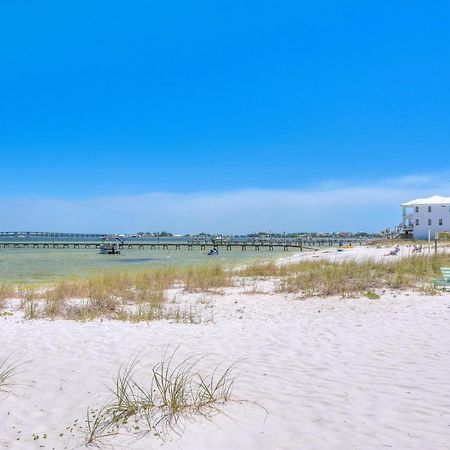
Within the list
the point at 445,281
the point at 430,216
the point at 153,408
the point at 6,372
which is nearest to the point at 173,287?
the point at 445,281

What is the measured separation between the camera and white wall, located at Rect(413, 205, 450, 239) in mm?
54650

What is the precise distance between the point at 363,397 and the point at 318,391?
17.8 inches

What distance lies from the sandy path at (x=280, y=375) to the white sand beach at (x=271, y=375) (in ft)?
0.05

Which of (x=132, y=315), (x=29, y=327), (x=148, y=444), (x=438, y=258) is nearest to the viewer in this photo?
(x=148, y=444)

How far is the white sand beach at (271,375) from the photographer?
3.65 metres

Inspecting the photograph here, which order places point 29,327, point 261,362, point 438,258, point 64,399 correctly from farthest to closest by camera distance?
point 438,258, point 29,327, point 261,362, point 64,399

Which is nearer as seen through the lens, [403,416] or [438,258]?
[403,416]

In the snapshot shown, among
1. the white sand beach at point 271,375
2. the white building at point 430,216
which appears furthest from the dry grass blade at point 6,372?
the white building at point 430,216

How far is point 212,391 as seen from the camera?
14.9 feet

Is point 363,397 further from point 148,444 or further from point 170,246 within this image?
point 170,246

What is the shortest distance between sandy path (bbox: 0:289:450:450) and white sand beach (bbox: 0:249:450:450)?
0.01 m

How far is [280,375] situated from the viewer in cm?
520

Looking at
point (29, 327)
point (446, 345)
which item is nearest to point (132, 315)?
point (29, 327)

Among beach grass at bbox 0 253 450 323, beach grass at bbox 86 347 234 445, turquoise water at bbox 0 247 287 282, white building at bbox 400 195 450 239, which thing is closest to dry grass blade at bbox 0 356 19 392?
beach grass at bbox 86 347 234 445
